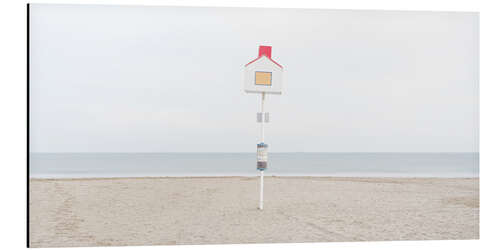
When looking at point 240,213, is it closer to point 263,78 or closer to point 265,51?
point 263,78

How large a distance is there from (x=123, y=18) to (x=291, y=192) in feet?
13.3

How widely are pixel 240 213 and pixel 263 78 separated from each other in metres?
1.80

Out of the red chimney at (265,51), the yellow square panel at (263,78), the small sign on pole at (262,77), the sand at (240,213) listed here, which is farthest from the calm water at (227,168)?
the red chimney at (265,51)

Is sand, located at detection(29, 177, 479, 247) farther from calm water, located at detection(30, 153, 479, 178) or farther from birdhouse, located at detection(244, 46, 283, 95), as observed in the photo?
birdhouse, located at detection(244, 46, 283, 95)

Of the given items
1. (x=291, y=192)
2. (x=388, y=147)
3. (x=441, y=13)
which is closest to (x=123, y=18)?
(x=291, y=192)

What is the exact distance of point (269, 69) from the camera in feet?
21.3

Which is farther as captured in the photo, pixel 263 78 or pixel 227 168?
pixel 227 168

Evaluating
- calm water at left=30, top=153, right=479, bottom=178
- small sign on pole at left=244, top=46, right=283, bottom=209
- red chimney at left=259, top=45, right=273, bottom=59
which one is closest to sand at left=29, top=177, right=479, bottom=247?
small sign on pole at left=244, top=46, right=283, bottom=209

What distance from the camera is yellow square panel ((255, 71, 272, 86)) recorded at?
6.48m

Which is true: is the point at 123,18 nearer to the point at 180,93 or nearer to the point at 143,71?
the point at 143,71

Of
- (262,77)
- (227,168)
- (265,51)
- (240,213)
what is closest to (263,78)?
(262,77)

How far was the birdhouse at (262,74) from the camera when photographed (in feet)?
21.2

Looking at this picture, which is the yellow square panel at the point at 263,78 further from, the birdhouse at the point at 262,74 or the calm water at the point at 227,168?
the calm water at the point at 227,168

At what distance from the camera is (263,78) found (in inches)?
255
